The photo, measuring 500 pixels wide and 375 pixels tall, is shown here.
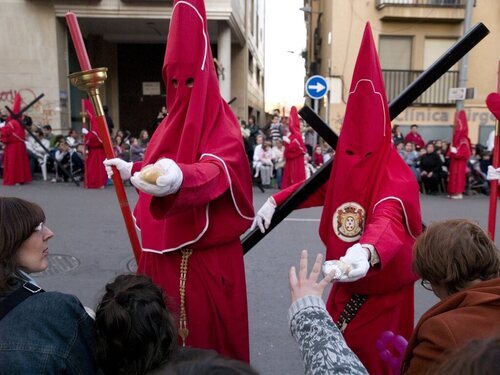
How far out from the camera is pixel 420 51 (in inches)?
666

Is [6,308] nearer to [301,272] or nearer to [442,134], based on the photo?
[301,272]

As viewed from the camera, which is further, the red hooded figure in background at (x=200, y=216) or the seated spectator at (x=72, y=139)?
the seated spectator at (x=72, y=139)

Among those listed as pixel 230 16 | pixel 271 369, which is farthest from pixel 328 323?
pixel 230 16

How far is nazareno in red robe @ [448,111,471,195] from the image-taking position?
11109mm

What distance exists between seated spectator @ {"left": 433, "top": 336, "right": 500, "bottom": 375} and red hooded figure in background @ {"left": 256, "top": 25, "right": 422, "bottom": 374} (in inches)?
50.3

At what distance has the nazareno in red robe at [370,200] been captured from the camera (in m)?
2.16

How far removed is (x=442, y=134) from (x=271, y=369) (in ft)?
50.6

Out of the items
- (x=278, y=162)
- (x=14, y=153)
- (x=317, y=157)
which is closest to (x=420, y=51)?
(x=317, y=157)

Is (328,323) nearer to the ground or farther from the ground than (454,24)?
nearer to the ground

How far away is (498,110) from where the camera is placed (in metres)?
3.40

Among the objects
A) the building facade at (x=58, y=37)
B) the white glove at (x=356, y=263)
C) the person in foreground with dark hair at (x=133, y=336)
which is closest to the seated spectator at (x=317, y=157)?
the building facade at (x=58, y=37)

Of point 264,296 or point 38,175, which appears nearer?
point 264,296

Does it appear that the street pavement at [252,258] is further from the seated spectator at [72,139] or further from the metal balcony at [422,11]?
the metal balcony at [422,11]

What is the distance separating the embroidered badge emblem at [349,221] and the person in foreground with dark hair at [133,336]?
1020 millimetres
